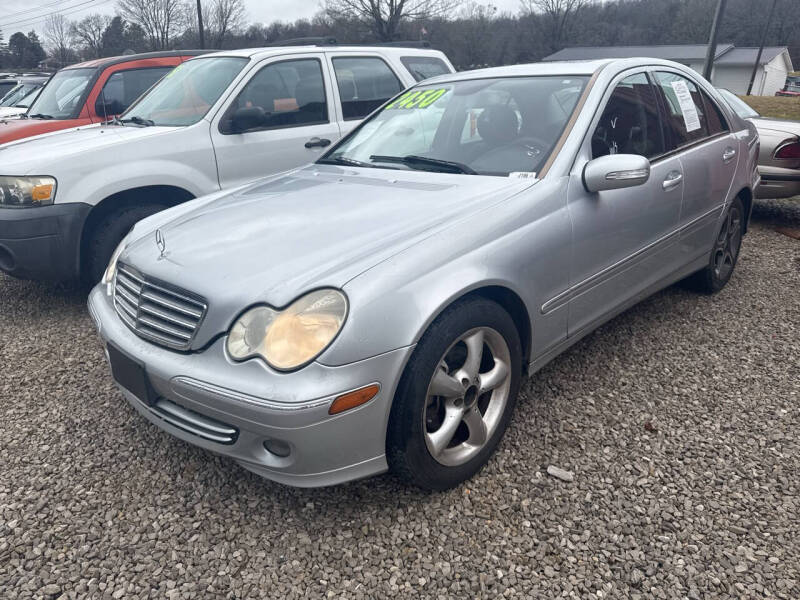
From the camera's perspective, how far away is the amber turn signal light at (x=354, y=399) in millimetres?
1854

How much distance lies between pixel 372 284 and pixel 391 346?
8.3 inches

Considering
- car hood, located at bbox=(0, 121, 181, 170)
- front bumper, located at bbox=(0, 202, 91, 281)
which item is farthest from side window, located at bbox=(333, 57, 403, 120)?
front bumper, located at bbox=(0, 202, 91, 281)

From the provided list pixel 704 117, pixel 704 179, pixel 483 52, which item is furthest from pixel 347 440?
pixel 483 52

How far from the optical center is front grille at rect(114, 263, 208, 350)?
2.08m

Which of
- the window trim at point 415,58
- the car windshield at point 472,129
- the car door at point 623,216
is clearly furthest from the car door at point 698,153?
the window trim at point 415,58

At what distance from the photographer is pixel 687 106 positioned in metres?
3.63

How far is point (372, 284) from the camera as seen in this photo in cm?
196

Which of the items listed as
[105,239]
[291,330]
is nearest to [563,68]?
[291,330]

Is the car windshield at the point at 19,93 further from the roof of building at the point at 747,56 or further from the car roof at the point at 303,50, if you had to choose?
the roof of building at the point at 747,56

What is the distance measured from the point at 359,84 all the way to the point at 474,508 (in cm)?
402

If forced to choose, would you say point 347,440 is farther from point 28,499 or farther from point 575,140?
point 575,140

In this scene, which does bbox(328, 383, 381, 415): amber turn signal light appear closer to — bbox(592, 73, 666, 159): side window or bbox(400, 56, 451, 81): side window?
bbox(592, 73, 666, 159): side window

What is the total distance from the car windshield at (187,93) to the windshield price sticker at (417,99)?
5.41 ft

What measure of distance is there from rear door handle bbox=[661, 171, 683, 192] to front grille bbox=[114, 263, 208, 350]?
8.12ft
